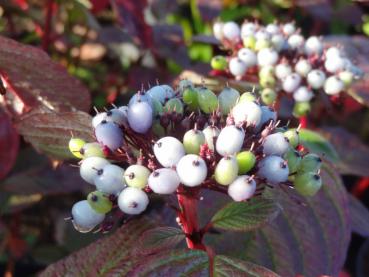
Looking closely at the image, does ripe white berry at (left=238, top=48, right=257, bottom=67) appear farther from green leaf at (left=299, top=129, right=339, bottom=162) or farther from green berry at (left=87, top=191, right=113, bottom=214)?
green berry at (left=87, top=191, right=113, bottom=214)

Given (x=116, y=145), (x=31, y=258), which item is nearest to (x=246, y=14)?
(x=31, y=258)

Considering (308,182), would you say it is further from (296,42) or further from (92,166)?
(296,42)

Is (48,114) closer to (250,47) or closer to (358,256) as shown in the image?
(250,47)

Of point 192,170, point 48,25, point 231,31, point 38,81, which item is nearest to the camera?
point 192,170

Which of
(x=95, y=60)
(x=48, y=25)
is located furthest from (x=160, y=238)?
(x=95, y=60)

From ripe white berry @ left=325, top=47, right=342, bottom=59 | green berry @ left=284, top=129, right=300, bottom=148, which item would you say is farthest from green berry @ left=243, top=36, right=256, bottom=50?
green berry @ left=284, top=129, right=300, bottom=148
